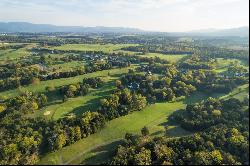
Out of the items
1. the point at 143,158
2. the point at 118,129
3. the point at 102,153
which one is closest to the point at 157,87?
the point at 118,129

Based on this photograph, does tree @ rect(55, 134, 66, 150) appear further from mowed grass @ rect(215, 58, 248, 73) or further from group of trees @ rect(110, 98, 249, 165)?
mowed grass @ rect(215, 58, 248, 73)

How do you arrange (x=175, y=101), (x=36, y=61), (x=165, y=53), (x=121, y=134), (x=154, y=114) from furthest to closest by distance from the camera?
(x=165, y=53) → (x=36, y=61) → (x=175, y=101) → (x=154, y=114) → (x=121, y=134)

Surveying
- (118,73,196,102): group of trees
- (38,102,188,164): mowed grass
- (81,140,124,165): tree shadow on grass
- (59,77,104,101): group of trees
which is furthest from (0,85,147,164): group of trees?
(59,77,104,101): group of trees

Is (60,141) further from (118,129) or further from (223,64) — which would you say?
(223,64)

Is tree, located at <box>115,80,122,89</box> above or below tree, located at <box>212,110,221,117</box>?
above

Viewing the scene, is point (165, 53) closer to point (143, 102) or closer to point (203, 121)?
point (143, 102)

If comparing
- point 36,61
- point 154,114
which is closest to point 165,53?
point 36,61

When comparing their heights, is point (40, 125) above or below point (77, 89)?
below
